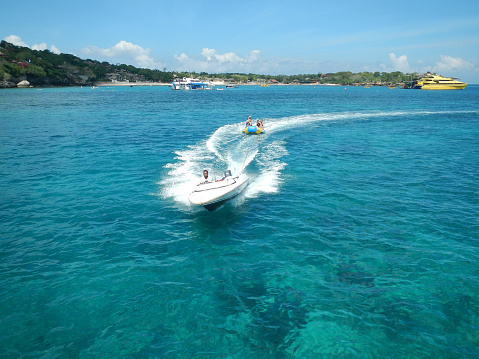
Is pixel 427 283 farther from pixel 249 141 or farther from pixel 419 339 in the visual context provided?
pixel 249 141

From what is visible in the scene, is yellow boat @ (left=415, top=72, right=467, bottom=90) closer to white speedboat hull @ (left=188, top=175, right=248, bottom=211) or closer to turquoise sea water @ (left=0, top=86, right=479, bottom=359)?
turquoise sea water @ (left=0, top=86, right=479, bottom=359)

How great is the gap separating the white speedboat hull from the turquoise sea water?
0.96 meters

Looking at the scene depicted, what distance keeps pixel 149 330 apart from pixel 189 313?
154 centimetres

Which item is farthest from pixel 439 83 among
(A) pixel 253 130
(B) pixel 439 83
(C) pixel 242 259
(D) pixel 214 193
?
(C) pixel 242 259

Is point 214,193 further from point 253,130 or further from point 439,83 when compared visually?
point 439,83

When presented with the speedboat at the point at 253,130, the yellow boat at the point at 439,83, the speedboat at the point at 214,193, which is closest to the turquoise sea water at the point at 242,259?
the speedboat at the point at 214,193

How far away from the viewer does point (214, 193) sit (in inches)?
753

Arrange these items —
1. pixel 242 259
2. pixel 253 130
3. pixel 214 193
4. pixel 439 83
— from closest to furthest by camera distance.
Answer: pixel 242 259
pixel 214 193
pixel 253 130
pixel 439 83

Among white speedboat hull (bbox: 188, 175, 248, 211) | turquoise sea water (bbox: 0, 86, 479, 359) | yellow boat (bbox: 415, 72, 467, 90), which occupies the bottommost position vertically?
turquoise sea water (bbox: 0, 86, 479, 359)

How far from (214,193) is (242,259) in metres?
5.35

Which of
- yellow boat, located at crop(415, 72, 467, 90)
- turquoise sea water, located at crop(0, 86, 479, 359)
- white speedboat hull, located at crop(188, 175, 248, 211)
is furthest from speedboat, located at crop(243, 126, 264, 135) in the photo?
yellow boat, located at crop(415, 72, 467, 90)

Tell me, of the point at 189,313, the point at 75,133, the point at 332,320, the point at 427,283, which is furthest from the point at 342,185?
the point at 75,133

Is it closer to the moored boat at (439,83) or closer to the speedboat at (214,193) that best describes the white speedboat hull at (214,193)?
the speedboat at (214,193)

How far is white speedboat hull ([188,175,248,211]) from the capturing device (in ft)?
61.9
